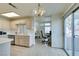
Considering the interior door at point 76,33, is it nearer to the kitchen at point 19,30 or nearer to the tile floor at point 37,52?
the tile floor at point 37,52

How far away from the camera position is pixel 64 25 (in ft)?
21.4

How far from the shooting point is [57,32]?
6809 mm

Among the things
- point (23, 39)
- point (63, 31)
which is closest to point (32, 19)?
point (23, 39)

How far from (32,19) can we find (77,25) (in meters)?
4.59

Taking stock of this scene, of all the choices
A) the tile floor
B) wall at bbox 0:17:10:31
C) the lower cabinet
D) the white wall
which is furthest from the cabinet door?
wall at bbox 0:17:10:31

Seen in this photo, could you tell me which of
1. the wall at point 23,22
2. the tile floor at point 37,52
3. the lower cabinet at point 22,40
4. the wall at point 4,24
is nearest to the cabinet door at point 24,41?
the lower cabinet at point 22,40

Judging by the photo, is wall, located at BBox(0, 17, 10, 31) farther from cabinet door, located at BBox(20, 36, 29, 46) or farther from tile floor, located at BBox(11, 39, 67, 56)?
tile floor, located at BBox(11, 39, 67, 56)

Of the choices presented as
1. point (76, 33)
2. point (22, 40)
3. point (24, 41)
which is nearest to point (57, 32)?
point (24, 41)

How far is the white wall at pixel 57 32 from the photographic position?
22.1 feet

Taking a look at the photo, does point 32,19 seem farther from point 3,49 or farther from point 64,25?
point 3,49

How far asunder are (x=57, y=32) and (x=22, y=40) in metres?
2.40

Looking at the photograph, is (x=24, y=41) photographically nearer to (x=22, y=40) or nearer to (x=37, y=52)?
(x=22, y=40)

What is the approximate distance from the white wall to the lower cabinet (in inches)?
66.0

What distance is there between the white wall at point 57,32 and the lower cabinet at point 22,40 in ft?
5.50
